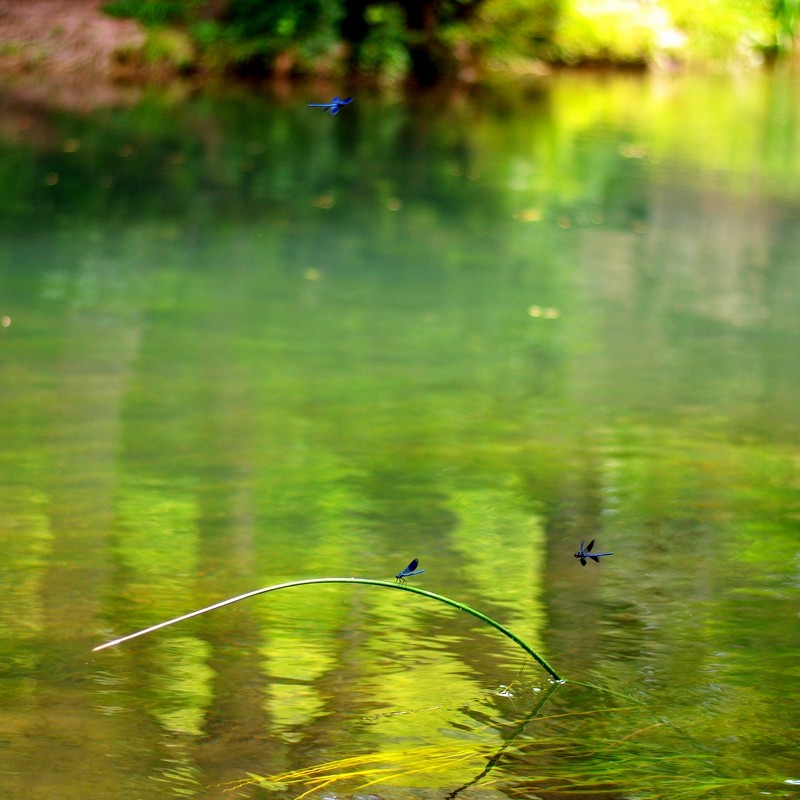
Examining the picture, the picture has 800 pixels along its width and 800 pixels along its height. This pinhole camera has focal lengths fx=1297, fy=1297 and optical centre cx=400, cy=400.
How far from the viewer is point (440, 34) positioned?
56.2 ft

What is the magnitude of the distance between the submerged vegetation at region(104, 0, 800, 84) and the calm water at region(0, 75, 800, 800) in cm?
686

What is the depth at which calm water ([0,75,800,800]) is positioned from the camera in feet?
9.55

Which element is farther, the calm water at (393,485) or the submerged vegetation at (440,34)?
the submerged vegetation at (440,34)

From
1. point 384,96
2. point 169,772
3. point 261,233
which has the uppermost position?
point 384,96

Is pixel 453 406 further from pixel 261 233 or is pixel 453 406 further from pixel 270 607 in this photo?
pixel 261 233

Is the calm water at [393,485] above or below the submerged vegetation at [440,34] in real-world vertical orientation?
below

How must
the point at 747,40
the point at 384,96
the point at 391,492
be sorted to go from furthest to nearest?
the point at 747,40 < the point at 384,96 < the point at 391,492

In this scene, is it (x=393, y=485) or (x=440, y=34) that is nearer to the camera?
(x=393, y=485)

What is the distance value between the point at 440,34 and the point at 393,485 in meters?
13.7

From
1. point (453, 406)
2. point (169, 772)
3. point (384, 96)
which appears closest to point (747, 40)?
point (384, 96)

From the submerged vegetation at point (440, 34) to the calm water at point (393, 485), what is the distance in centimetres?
686

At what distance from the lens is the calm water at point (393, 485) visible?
2912 millimetres

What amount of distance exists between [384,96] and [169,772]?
13304mm

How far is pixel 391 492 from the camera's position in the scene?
4.39 meters
